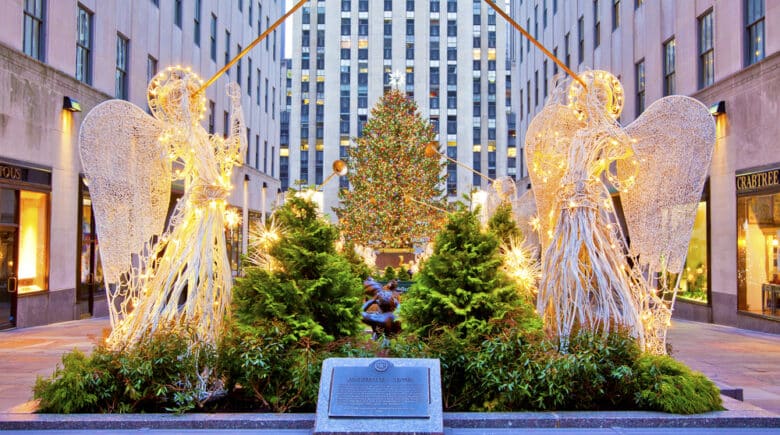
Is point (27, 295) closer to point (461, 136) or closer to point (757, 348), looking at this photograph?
point (757, 348)

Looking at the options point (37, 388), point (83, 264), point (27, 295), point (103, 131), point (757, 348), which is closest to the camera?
point (37, 388)

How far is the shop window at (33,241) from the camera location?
53.0 ft

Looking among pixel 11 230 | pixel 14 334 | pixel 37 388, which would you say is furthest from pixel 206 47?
pixel 37 388

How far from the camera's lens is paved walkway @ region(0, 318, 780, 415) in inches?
346

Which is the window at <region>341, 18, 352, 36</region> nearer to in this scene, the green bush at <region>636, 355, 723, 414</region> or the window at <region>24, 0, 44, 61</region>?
the window at <region>24, 0, 44, 61</region>

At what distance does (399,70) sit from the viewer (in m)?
72.1

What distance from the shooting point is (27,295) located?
16.1 m

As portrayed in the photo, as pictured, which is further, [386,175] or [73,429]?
[386,175]

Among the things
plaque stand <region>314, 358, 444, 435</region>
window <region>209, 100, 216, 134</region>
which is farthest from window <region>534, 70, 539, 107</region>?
plaque stand <region>314, 358, 444, 435</region>

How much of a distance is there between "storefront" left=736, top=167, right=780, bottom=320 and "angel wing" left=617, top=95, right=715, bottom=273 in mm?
7692

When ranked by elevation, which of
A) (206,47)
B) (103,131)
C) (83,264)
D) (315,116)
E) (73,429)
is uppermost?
(315,116)

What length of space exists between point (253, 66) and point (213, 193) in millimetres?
30330

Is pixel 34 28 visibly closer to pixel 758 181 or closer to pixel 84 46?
pixel 84 46

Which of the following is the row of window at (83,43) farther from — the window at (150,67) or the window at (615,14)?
the window at (615,14)
